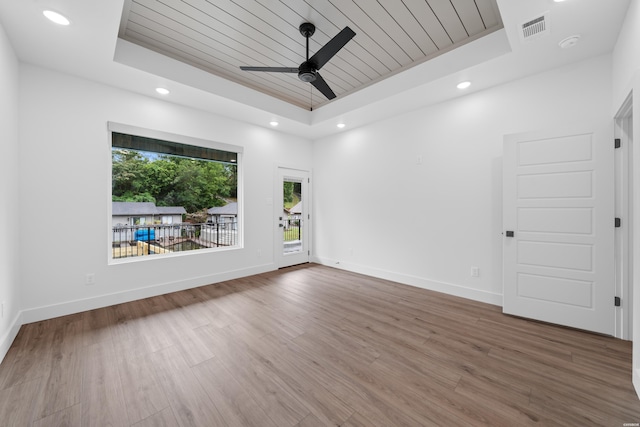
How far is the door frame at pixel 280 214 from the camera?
16.6 feet

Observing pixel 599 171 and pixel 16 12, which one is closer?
pixel 16 12

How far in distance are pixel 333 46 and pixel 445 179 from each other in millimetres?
2433

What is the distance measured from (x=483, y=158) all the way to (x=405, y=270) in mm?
2006

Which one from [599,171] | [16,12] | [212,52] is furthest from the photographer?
[212,52]

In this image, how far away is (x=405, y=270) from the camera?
414 cm

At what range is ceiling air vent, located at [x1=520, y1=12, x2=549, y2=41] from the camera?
2.11 metres

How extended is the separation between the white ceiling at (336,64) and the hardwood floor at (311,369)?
9.29 feet

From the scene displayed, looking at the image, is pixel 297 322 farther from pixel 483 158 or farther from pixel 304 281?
pixel 483 158

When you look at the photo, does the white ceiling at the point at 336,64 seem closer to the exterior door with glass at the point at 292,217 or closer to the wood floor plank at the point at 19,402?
the exterior door with glass at the point at 292,217

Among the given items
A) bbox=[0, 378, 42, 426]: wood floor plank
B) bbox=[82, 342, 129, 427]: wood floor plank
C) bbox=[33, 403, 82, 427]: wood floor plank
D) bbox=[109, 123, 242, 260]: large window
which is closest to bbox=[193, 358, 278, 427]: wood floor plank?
bbox=[82, 342, 129, 427]: wood floor plank

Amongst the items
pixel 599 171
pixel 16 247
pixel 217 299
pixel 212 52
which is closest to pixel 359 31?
pixel 212 52

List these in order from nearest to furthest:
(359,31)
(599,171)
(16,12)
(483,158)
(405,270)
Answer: (16,12) → (599,171) → (359,31) → (483,158) → (405,270)

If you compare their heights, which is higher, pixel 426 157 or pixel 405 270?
pixel 426 157

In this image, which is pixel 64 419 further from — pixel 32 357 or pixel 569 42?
pixel 569 42
